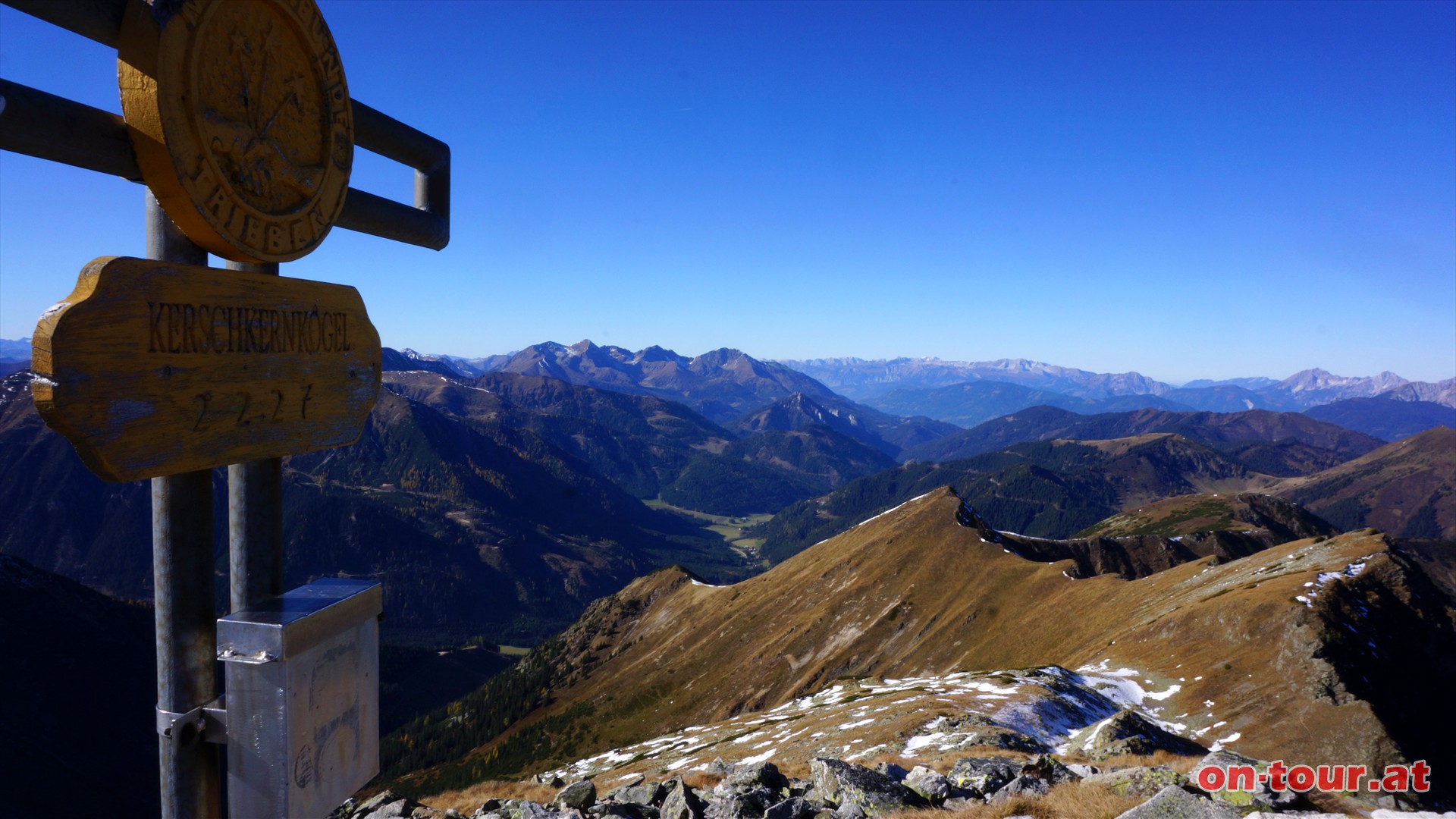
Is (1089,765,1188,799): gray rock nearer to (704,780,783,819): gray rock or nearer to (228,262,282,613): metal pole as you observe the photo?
(704,780,783,819): gray rock

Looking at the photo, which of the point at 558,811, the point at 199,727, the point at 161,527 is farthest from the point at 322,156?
the point at 558,811

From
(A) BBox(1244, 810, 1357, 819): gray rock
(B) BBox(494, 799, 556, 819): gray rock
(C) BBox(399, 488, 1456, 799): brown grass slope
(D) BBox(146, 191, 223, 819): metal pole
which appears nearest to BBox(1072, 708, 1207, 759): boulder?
(A) BBox(1244, 810, 1357, 819): gray rock

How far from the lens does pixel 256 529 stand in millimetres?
6031

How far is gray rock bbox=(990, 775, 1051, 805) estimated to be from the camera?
508 inches

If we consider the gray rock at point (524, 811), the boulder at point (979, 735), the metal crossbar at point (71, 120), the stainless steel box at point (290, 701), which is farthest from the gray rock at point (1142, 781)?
the metal crossbar at point (71, 120)

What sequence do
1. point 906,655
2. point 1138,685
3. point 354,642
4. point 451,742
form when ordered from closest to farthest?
point 354,642, point 1138,685, point 906,655, point 451,742

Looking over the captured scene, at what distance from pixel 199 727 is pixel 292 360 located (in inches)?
111

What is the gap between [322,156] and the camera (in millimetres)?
5906

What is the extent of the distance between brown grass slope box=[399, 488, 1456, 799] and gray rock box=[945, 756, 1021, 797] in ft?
137

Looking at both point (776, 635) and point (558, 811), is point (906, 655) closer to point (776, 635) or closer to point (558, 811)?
point (776, 635)

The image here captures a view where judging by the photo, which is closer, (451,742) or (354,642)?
(354,642)

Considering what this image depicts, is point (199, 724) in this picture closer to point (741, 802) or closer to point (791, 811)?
point (791, 811)

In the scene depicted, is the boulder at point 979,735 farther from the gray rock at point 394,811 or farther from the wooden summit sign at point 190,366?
the wooden summit sign at point 190,366

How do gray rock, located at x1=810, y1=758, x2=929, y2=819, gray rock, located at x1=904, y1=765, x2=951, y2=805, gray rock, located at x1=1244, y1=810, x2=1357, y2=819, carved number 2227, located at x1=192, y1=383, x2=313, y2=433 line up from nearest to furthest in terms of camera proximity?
carved number 2227, located at x1=192, y1=383, x2=313, y2=433 < gray rock, located at x1=1244, y1=810, x2=1357, y2=819 < gray rock, located at x1=810, y1=758, x2=929, y2=819 < gray rock, located at x1=904, y1=765, x2=951, y2=805
